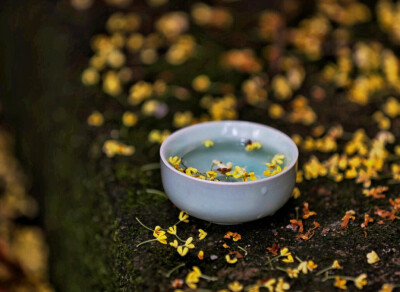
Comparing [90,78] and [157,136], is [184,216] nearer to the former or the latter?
[157,136]

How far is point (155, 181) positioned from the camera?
3.91 feet

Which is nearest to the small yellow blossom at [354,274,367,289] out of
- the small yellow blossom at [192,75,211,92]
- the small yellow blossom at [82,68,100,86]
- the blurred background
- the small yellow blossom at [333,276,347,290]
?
the small yellow blossom at [333,276,347,290]

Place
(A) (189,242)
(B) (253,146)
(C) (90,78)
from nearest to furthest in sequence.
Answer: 1. (A) (189,242)
2. (B) (253,146)
3. (C) (90,78)

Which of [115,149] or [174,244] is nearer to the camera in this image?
[174,244]

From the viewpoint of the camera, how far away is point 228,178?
99 cm

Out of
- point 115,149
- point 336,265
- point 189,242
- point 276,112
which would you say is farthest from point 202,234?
point 276,112

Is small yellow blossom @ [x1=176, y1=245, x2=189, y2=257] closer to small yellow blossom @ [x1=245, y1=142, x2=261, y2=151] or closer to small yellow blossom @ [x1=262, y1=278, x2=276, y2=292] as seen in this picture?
small yellow blossom @ [x1=262, y1=278, x2=276, y2=292]

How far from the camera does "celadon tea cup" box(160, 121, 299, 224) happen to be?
35.3 inches

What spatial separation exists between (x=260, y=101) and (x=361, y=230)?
0.68 meters

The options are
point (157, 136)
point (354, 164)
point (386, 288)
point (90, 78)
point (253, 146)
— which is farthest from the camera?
point (90, 78)

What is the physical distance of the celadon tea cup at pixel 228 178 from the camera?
897 mm

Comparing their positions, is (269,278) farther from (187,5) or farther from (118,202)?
(187,5)

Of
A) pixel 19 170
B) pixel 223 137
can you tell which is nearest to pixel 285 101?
pixel 223 137

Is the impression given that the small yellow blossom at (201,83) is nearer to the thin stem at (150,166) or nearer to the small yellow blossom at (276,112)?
the small yellow blossom at (276,112)
